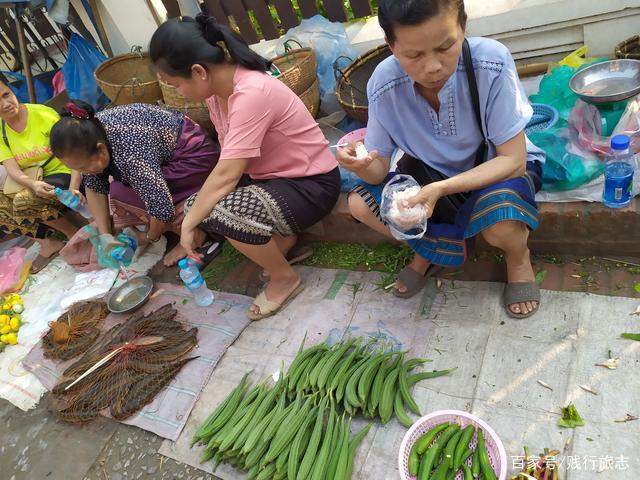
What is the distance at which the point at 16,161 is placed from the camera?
4.20 m

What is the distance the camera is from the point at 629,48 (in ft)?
10.9

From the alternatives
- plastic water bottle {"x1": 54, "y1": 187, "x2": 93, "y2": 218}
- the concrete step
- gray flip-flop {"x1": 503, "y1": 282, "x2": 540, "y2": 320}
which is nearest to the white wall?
plastic water bottle {"x1": 54, "y1": 187, "x2": 93, "y2": 218}

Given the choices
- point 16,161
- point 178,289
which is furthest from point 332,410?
point 16,161

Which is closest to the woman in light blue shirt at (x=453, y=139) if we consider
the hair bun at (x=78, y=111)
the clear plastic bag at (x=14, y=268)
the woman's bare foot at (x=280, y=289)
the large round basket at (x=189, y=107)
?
the woman's bare foot at (x=280, y=289)

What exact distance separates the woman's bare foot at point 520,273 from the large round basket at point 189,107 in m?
2.90

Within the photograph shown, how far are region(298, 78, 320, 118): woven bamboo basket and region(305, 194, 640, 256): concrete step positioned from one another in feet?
7.32

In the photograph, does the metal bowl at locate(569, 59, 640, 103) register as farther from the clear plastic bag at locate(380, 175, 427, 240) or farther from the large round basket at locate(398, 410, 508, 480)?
the large round basket at locate(398, 410, 508, 480)

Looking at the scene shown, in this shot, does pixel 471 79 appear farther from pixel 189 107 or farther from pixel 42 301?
pixel 42 301

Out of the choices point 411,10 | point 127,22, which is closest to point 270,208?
point 411,10

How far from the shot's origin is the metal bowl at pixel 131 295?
3.61m

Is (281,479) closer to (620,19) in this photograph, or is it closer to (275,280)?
(275,280)

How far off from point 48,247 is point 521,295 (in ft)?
14.4

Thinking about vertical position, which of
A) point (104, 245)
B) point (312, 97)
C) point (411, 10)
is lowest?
point (104, 245)

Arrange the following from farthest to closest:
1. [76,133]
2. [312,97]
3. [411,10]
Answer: [312,97] → [76,133] → [411,10]
